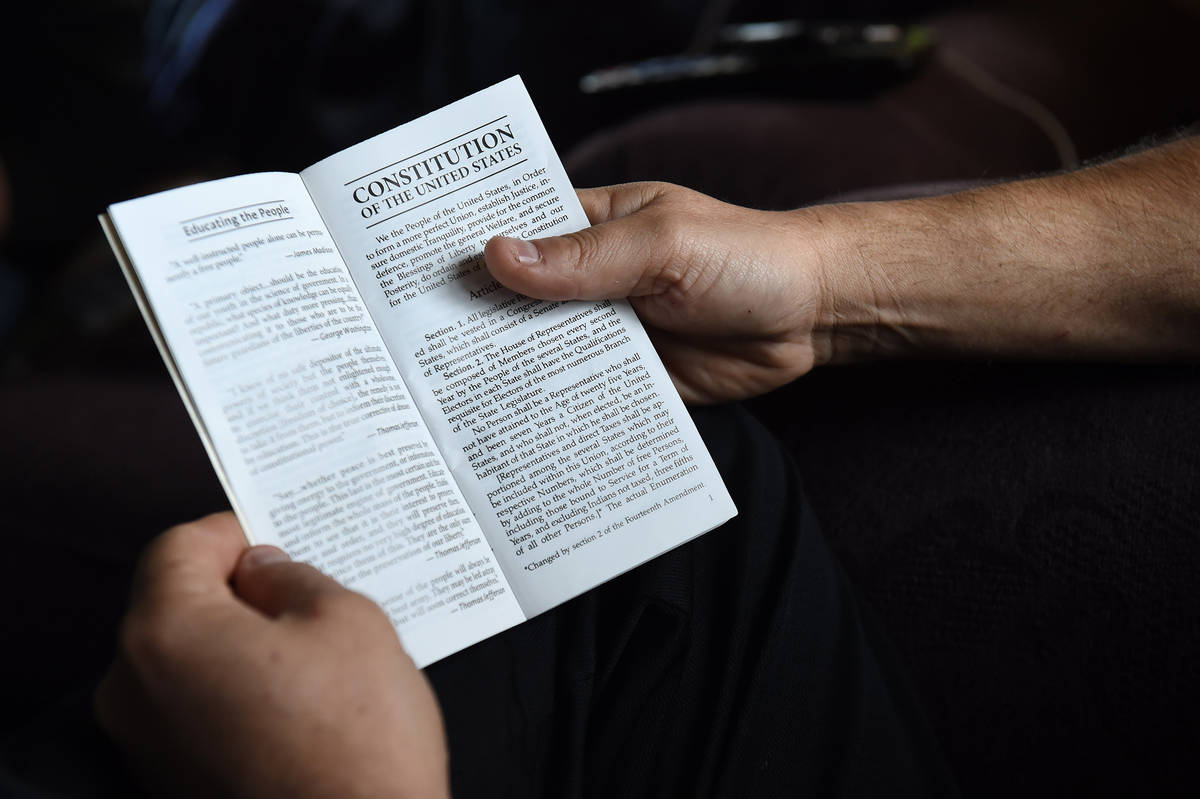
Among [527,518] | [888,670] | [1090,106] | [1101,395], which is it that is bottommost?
[888,670]

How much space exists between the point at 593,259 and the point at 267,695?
→ 376 millimetres

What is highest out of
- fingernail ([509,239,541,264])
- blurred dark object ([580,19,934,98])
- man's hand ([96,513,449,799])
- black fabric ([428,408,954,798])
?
blurred dark object ([580,19,934,98])

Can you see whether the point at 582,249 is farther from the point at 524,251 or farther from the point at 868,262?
the point at 868,262

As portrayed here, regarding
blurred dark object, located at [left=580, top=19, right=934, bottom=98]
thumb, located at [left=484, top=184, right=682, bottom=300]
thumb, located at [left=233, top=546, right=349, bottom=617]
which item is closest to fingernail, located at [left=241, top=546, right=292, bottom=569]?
thumb, located at [left=233, top=546, right=349, bottom=617]

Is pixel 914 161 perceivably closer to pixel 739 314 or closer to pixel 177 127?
pixel 739 314

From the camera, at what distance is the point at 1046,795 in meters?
0.66

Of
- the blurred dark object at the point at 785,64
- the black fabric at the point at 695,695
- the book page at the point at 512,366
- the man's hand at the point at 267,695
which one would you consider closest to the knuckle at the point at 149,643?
the man's hand at the point at 267,695

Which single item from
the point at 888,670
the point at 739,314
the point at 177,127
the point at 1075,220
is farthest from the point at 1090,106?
the point at 177,127

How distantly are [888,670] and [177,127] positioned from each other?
1.41 metres

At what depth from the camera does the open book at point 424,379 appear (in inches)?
23.0

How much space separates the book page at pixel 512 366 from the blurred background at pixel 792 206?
0.23 metres

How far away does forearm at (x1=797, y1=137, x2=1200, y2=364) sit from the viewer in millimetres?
723

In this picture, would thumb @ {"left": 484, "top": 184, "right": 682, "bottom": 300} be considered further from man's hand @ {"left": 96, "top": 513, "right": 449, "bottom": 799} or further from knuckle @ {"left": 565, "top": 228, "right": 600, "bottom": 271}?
man's hand @ {"left": 96, "top": 513, "right": 449, "bottom": 799}

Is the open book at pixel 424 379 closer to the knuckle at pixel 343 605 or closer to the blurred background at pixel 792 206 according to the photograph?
the knuckle at pixel 343 605
